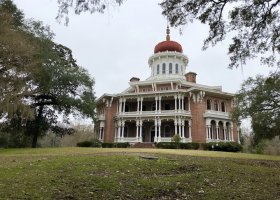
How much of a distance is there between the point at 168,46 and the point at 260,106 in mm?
26336

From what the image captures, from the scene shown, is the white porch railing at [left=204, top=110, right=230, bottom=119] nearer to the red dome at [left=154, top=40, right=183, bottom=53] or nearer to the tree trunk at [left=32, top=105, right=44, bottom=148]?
the red dome at [left=154, top=40, right=183, bottom=53]

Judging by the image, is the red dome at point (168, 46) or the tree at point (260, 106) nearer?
the tree at point (260, 106)

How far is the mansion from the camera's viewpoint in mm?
43938

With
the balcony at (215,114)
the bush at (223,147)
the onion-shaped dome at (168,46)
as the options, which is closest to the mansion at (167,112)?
the balcony at (215,114)

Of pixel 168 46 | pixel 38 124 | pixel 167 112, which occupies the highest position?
pixel 168 46

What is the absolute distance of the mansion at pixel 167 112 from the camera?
4394cm

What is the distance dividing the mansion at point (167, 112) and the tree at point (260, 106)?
10650 mm

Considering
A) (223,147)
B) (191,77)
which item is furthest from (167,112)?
(223,147)

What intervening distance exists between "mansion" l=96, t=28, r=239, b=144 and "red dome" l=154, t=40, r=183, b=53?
5.12 meters

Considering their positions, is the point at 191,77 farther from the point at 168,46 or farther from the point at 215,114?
the point at 215,114

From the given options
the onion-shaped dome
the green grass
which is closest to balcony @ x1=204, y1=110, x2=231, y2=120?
the onion-shaped dome

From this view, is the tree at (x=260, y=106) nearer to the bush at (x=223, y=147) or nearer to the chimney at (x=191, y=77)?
the bush at (x=223, y=147)

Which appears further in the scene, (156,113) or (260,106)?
(156,113)

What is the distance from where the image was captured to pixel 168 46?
54594 mm
